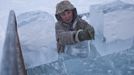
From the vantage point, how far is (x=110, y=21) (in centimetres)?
175

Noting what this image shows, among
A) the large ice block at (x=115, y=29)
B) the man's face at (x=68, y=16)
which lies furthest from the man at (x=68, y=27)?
the large ice block at (x=115, y=29)

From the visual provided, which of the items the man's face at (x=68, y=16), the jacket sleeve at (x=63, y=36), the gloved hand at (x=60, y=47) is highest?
the man's face at (x=68, y=16)

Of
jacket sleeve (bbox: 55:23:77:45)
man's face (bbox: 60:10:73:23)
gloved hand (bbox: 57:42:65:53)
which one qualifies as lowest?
gloved hand (bbox: 57:42:65:53)

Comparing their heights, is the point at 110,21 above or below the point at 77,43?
above

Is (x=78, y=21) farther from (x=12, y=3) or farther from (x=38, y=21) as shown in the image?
(x=12, y=3)

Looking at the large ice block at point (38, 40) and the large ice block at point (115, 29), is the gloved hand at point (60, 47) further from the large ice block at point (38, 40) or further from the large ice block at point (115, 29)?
the large ice block at point (115, 29)

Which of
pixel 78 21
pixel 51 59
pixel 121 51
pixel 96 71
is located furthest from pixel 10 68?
pixel 78 21

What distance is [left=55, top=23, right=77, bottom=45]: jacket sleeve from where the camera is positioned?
1819mm

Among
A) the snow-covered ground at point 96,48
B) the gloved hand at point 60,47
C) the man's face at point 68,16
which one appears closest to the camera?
the snow-covered ground at point 96,48

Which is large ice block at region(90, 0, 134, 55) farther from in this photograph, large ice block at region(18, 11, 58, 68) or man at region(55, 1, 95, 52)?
large ice block at region(18, 11, 58, 68)

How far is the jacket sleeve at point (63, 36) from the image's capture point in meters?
1.82

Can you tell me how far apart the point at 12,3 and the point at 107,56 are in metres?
3.87

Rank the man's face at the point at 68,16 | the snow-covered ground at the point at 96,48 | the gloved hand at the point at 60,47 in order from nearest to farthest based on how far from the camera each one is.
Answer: the snow-covered ground at the point at 96,48, the gloved hand at the point at 60,47, the man's face at the point at 68,16

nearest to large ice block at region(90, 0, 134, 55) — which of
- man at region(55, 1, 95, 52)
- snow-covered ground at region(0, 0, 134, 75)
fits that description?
snow-covered ground at region(0, 0, 134, 75)
